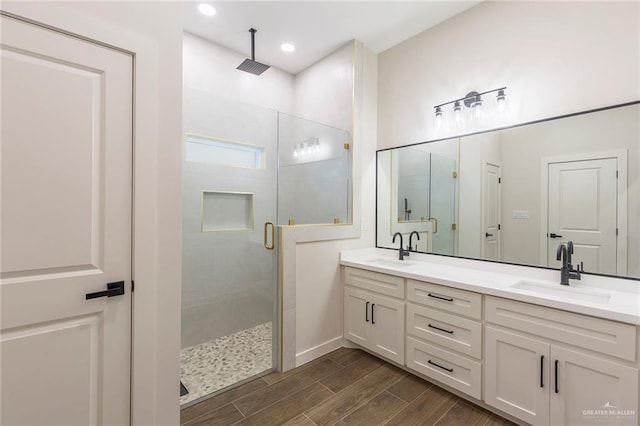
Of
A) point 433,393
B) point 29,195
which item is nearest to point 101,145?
point 29,195

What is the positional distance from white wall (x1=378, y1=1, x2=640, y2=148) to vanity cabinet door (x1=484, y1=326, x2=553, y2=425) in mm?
1598

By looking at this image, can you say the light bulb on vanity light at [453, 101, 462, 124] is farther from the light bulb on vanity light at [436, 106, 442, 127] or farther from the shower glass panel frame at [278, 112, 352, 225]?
the shower glass panel frame at [278, 112, 352, 225]

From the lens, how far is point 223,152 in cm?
270

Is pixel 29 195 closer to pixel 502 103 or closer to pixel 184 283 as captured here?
pixel 184 283

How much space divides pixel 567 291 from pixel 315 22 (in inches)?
114

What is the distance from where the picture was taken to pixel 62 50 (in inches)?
47.6

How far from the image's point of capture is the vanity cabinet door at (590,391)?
4.50 ft

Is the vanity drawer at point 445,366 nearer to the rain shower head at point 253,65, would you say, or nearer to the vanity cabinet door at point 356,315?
the vanity cabinet door at point 356,315

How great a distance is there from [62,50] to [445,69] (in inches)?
108

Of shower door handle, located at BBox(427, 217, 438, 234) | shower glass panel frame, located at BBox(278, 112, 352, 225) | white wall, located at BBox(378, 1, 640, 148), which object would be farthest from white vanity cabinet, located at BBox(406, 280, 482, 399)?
white wall, located at BBox(378, 1, 640, 148)

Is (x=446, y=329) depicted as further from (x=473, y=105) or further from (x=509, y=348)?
(x=473, y=105)

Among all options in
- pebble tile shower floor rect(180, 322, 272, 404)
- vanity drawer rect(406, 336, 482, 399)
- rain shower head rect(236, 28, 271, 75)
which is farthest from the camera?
rain shower head rect(236, 28, 271, 75)

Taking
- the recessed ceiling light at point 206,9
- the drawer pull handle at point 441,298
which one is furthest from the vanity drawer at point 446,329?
the recessed ceiling light at point 206,9

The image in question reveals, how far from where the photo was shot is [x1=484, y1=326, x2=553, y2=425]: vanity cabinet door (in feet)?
5.30
